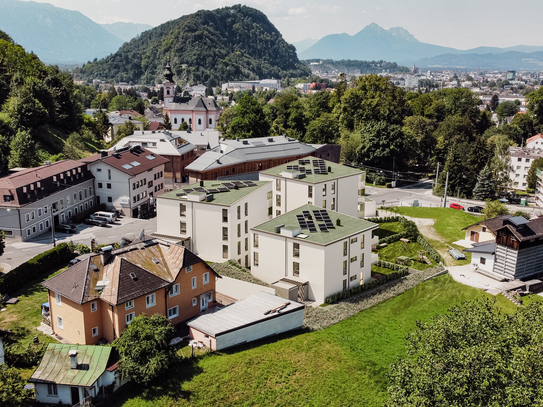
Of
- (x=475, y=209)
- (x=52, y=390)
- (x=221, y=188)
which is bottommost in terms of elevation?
(x=475, y=209)

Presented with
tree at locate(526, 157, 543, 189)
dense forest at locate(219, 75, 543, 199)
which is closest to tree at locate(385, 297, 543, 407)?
dense forest at locate(219, 75, 543, 199)

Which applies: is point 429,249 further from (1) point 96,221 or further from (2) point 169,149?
(2) point 169,149

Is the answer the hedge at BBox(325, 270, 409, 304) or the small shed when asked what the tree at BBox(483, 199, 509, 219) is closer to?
the hedge at BBox(325, 270, 409, 304)

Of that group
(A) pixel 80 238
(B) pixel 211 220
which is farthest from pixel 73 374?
(A) pixel 80 238

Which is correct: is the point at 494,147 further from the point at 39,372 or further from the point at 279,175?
the point at 39,372

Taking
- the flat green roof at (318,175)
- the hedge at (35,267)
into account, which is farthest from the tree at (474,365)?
the flat green roof at (318,175)

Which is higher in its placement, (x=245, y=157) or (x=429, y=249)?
(x=245, y=157)
